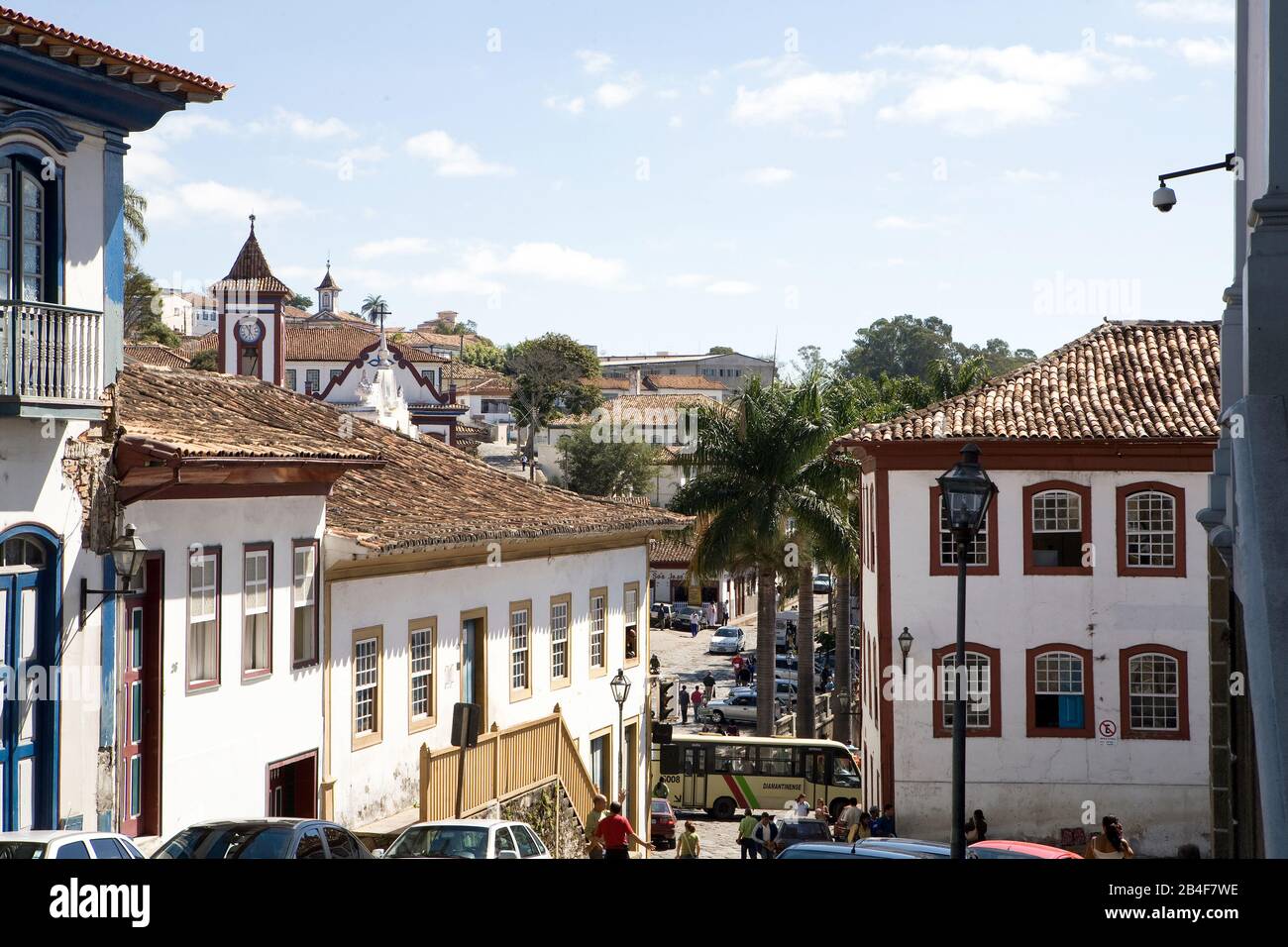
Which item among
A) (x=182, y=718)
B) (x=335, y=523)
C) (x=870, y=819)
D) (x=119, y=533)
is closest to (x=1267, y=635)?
(x=119, y=533)

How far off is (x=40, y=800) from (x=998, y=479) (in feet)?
67.1

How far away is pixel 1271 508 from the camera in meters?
6.27

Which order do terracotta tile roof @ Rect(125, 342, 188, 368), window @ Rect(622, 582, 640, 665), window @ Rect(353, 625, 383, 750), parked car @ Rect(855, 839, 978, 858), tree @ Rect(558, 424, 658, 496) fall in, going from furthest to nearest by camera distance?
tree @ Rect(558, 424, 658, 496) < terracotta tile roof @ Rect(125, 342, 188, 368) < window @ Rect(622, 582, 640, 665) < window @ Rect(353, 625, 383, 750) < parked car @ Rect(855, 839, 978, 858)

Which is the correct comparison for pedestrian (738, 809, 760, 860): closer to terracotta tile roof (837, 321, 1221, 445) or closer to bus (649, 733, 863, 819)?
Result: terracotta tile roof (837, 321, 1221, 445)

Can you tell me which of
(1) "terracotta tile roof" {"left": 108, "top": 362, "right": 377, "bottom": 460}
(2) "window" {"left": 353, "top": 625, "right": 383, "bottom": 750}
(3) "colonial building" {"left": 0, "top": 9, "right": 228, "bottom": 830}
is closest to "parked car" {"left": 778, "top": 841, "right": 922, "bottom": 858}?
(3) "colonial building" {"left": 0, "top": 9, "right": 228, "bottom": 830}

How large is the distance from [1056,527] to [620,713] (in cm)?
930

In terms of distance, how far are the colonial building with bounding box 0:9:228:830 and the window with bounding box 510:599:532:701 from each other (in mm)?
10236

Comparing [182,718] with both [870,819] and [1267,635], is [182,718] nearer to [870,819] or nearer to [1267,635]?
[1267,635]

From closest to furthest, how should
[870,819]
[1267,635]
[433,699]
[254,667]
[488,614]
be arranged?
[1267,635]
[254,667]
[433,699]
[488,614]
[870,819]

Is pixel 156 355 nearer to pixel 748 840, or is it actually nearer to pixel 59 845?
pixel 748 840

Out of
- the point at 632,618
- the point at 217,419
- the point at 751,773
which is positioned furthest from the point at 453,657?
the point at 751,773

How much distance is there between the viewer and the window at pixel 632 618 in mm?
30719

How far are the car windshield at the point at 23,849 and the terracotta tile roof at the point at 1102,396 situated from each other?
2208 centimetres

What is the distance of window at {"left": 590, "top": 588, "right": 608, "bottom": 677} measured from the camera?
28.8 meters
